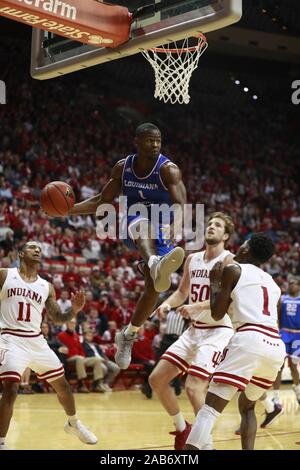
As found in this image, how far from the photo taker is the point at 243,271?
6.29 m

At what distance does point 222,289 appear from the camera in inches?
243

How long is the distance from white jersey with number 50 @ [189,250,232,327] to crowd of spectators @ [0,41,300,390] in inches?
265

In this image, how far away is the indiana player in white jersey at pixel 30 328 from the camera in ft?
25.1

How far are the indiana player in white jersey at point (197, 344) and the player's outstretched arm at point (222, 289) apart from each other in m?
0.72

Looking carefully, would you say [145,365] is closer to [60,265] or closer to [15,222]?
[60,265]

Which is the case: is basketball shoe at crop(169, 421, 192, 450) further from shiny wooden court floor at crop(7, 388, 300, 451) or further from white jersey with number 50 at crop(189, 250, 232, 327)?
white jersey with number 50 at crop(189, 250, 232, 327)

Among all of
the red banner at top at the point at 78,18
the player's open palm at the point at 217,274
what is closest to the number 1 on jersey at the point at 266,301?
the player's open palm at the point at 217,274

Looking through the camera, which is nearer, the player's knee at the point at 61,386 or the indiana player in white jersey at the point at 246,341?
the indiana player in white jersey at the point at 246,341

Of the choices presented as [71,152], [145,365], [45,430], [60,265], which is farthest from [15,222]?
[45,430]

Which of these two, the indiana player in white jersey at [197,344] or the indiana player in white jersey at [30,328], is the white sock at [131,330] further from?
the indiana player in white jersey at [30,328]

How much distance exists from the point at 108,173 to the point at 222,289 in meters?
14.9

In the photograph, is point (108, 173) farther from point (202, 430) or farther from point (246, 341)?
point (202, 430)

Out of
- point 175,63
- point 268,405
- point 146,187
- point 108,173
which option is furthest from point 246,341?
point 108,173

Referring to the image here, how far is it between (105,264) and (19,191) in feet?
8.56
